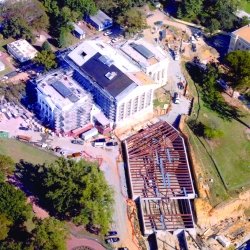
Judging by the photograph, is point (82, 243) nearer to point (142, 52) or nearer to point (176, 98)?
point (176, 98)

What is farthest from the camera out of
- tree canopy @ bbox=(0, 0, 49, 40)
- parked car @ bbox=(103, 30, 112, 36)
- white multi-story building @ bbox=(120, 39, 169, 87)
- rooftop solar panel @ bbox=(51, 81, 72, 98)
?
parked car @ bbox=(103, 30, 112, 36)

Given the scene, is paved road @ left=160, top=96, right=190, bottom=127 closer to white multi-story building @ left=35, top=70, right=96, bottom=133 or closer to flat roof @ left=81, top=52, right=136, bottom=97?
flat roof @ left=81, top=52, right=136, bottom=97

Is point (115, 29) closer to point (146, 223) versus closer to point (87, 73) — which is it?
point (87, 73)

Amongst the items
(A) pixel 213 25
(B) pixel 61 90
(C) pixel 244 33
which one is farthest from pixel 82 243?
(A) pixel 213 25

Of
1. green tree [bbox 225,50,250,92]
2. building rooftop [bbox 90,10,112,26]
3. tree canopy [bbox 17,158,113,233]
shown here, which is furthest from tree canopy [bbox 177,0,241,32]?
tree canopy [bbox 17,158,113,233]

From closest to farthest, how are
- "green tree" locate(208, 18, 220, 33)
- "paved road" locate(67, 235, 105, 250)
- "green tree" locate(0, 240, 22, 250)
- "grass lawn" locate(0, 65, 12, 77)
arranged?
"green tree" locate(0, 240, 22, 250), "paved road" locate(67, 235, 105, 250), "grass lawn" locate(0, 65, 12, 77), "green tree" locate(208, 18, 220, 33)
